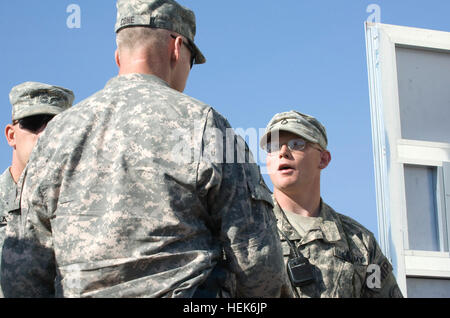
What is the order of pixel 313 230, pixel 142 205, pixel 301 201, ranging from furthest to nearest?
pixel 301 201, pixel 313 230, pixel 142 205

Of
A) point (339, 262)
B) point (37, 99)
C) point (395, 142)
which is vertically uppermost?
point (37, 99)

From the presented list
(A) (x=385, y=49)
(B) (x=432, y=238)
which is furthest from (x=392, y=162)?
(A) (x=385, y=49)

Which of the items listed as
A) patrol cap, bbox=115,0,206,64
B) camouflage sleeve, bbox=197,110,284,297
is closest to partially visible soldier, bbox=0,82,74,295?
patrol cap, bbox=115,0,206,64

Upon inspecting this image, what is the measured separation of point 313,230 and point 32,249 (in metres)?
2.30

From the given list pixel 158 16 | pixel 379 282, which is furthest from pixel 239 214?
pixel 379 282

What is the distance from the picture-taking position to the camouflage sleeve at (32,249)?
8.30 ft

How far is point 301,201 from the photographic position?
15.2 ft

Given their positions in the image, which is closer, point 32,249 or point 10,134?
point 32,249

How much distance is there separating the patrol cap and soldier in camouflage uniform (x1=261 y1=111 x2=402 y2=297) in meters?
1.76

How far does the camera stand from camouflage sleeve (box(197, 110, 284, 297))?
2.42m

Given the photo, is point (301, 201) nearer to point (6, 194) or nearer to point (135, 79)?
point (6, 194)
